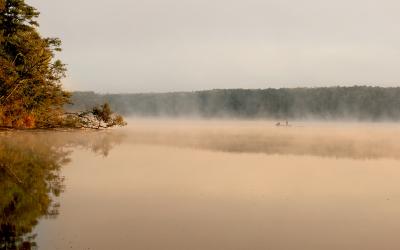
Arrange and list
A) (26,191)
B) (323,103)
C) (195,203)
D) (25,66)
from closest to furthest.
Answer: (195,203)
(26,191)
(25,66)
(323,103)

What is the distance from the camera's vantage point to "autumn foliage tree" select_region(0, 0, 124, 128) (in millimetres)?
41156

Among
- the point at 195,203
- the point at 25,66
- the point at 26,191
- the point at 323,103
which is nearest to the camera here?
the point at 195,203

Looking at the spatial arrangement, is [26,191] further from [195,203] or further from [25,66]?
[25,66]

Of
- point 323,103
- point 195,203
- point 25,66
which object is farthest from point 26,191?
point 323,103

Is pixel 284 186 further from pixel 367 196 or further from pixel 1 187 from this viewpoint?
pixel 1 187

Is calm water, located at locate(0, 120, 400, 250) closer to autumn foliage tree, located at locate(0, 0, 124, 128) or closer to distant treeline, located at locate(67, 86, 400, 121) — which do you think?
autumn foliage tree, located at locate(0, 0, 124, 128)

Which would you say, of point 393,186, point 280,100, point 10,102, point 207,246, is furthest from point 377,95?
point 207,246

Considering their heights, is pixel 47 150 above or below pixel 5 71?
below

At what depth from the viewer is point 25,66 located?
4231 centimetres

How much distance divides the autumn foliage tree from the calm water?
16355 mm

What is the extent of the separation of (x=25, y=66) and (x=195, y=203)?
31921mm

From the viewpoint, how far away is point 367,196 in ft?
54.2

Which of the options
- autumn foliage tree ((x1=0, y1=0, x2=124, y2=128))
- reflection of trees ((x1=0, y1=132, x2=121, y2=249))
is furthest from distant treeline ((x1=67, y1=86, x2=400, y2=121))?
reflection of trees ((x1=0, y1=132, x2=121, y2=249))

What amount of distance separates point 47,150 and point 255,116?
15915 cm
